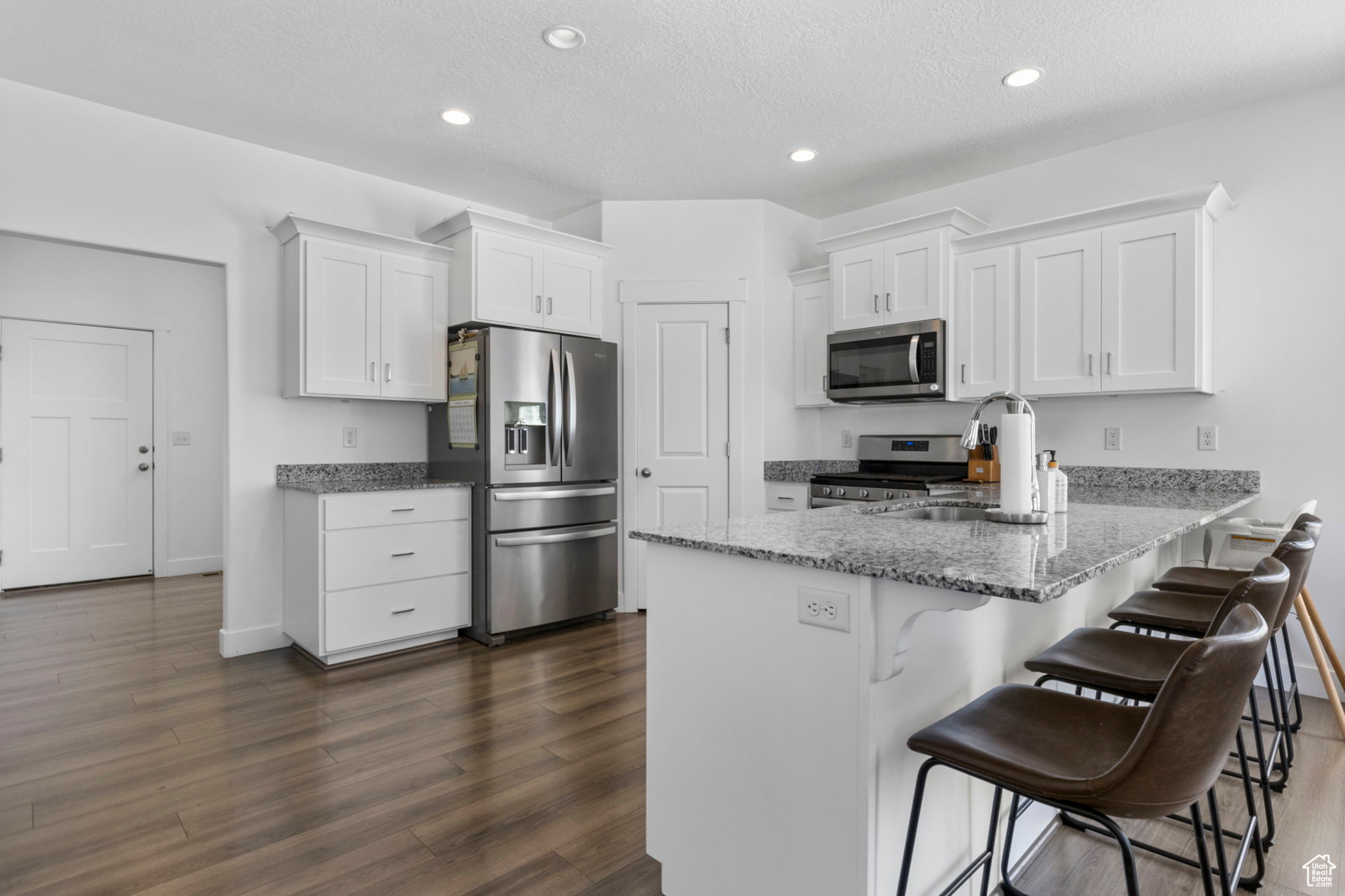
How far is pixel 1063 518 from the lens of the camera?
208 cm

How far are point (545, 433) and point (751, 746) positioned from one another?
8.87 ft

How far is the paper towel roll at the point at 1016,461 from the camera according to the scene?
Result: 1962mm

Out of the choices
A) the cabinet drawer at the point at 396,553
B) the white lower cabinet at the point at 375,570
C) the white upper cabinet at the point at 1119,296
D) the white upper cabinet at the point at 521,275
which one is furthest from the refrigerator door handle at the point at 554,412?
the white upper cabinet at the point at 1119,296

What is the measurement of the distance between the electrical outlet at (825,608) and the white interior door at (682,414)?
9.96 ft

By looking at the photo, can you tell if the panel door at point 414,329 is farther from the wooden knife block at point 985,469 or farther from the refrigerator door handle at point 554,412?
the wooden knife block at point 985,469

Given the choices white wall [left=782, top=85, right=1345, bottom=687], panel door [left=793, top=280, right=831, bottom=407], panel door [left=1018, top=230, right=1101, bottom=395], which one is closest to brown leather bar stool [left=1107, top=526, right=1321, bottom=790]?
white wall [left=782, top=85, right=1345, bottom=687]

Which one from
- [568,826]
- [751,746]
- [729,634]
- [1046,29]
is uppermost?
[1046,29]

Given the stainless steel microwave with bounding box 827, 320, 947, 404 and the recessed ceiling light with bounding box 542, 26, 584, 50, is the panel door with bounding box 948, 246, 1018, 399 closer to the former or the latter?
the stainless steel microwave with bounding box 827, 320, 947, 404

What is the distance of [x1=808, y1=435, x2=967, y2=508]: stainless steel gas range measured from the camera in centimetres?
383

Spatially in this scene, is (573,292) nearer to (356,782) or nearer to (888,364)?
(888,364)

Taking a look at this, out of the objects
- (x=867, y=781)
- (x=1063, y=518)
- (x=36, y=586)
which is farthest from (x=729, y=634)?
(x=36, y=586)

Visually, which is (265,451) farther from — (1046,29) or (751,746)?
(1046,29)

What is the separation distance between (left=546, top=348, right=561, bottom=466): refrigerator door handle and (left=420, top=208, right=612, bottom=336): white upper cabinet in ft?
0.96

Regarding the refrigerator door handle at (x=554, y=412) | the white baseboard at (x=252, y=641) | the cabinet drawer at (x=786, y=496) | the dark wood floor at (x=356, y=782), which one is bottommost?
the dark wood floor at (x=356, y=782)
